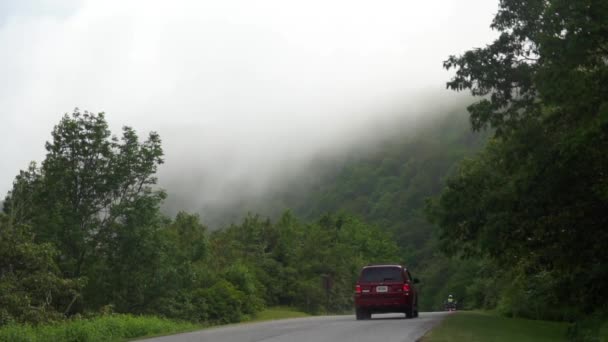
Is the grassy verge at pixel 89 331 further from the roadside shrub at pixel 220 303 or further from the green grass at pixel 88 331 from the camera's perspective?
the roadside shrub at pixel 220 303

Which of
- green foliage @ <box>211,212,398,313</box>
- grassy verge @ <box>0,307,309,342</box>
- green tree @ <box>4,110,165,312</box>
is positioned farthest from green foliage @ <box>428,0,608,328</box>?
green foliage @ <box>211,212,398,313</box>

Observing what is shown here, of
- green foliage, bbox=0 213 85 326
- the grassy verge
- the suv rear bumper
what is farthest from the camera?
green foliage, bbox=0 213 85 326

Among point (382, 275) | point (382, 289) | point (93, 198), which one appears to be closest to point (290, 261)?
point (93, 198)

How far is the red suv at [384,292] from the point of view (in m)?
29.9

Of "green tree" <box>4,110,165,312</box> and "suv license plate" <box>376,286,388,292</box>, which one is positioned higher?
"green tree" <box>4,110,165,312</box>

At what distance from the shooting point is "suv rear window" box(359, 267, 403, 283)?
30.3 metres

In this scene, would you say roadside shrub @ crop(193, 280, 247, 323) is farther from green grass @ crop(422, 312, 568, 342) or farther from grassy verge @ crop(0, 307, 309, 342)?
green grass @ crop(422, 312, 568, 342)

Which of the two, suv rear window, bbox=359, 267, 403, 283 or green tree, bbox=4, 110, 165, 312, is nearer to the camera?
suv rear window, bbox=359, 267, 403, 283

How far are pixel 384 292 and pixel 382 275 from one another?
2.43ft

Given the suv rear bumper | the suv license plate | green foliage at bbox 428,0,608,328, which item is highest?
green foliage at bbox 428,0,608,328

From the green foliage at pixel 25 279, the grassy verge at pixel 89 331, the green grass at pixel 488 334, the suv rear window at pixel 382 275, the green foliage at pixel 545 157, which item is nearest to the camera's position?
the green grass at pixel 488 334

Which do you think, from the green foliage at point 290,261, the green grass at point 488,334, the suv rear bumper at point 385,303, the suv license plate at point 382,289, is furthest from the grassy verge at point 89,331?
the green foliage at point 290,261

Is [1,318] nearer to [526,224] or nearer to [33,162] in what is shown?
[33,162]

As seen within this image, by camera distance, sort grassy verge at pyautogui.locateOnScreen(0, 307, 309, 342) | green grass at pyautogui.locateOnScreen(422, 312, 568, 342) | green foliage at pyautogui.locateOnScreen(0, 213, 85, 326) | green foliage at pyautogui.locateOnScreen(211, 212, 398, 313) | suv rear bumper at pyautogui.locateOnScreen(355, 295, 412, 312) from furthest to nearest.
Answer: green foliage at pyautogui.locateOnScreen(211, 212, 398, 313)
green foliage at pyautogui.locateOnScreen(0, 213, 85, 326)
suv rear bumper at pyautogui.locateOnScreen(355, 295, 412, 312)
grassy verge at pyautogui.locateOnScreen(0, 307, 309, 342)
green grass at pyautogui.locateOnScreen(422, 312, 568, 342)
